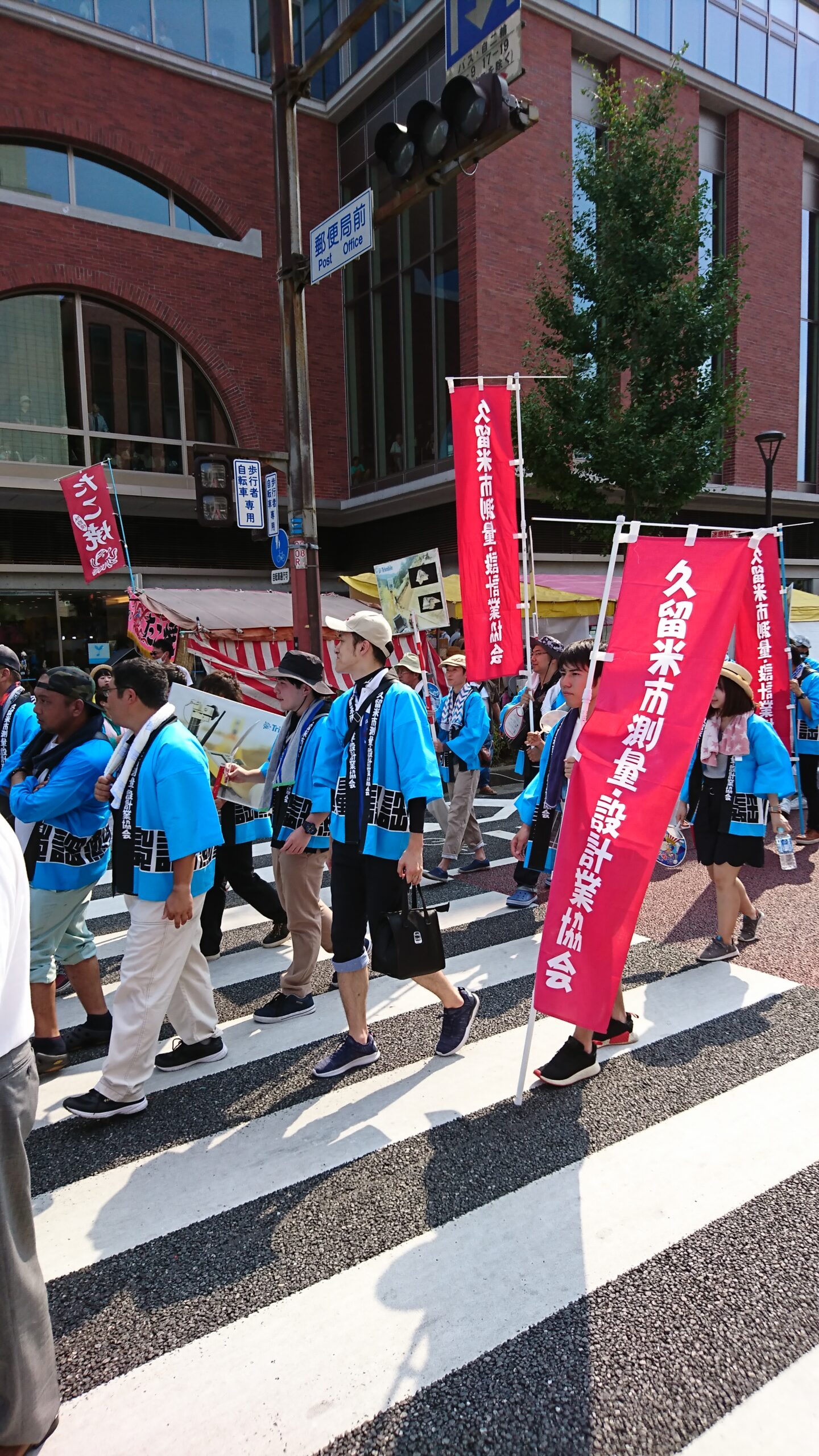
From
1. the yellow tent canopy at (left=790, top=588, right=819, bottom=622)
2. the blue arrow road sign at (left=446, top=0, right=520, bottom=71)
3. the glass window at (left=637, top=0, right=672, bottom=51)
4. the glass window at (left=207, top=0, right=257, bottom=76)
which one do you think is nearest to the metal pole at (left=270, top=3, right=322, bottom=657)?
the blue arrow road sign at (left=446, top=0, right=520, bottom=71)

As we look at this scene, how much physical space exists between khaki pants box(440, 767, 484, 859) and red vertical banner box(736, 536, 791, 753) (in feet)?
9.36

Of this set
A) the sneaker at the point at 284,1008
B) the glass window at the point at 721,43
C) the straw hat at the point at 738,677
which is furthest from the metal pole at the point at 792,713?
the glass window at the point at 721,43

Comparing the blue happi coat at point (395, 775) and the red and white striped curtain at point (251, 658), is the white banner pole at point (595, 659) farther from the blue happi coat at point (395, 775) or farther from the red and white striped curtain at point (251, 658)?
the red and white striped curtain at point (251, 658)

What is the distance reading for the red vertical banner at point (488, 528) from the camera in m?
7.41

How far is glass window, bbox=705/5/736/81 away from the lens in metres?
18.5

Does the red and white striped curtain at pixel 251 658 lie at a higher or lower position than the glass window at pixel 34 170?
lower

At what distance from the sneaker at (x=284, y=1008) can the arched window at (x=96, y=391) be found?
13697 millimetres

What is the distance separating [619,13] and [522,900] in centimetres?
1898

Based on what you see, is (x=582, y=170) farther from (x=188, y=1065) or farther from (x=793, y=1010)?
(x=188, y=1065)

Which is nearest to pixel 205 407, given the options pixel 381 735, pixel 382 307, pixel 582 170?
pixel 382 307

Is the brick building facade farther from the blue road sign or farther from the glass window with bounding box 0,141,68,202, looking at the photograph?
the blue road sign

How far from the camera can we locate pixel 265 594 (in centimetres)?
1518

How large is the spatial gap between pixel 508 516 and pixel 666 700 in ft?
15.2

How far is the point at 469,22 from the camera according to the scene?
5719mm
